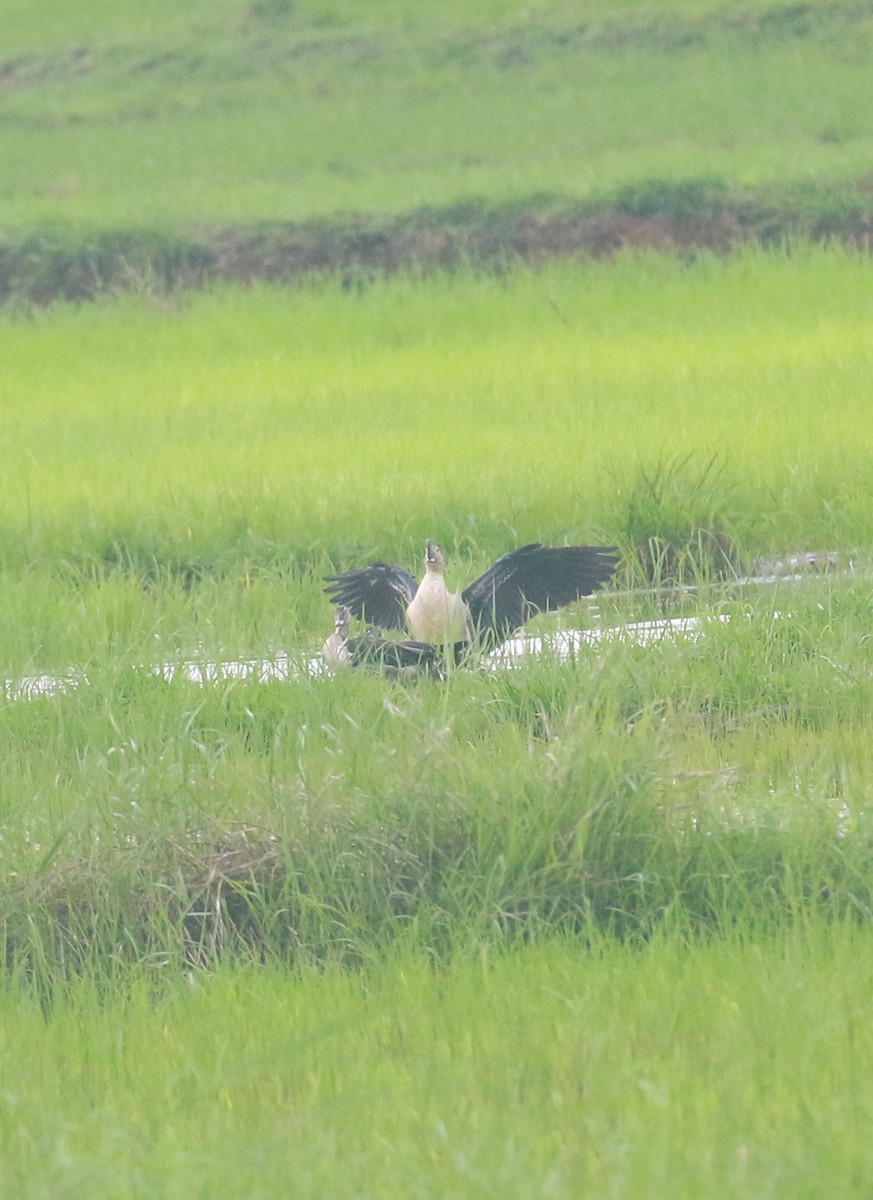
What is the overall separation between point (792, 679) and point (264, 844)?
1.48 m

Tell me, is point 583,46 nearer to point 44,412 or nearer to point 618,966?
point 44,412

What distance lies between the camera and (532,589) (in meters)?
4.31

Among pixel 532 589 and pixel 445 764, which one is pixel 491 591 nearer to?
pixel 532 589

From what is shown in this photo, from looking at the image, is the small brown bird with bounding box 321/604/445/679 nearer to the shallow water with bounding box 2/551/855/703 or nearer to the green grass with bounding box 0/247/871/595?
the shallow water with bounding box 2/551/855/703

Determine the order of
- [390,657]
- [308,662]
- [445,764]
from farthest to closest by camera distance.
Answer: [308,662] < [390,657] < [445,764]

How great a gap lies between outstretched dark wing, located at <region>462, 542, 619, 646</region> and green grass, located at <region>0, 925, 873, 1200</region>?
1.38 m

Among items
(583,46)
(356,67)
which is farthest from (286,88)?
(583,46)

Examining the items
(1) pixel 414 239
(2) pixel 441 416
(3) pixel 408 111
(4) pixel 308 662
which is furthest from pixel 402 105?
(4) pixel 308 662

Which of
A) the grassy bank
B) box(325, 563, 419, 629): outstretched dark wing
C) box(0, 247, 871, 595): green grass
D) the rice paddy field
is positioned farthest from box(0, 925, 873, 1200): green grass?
the grassy bank

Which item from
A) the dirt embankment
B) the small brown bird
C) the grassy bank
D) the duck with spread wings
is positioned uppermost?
the grassy bank

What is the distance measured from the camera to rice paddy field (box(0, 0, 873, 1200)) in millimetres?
2375

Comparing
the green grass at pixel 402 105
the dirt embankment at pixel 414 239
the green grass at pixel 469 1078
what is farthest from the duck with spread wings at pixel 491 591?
the green grass at pixel 402 105

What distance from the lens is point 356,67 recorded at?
64.6ft

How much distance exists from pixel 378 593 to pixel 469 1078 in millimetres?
2124
